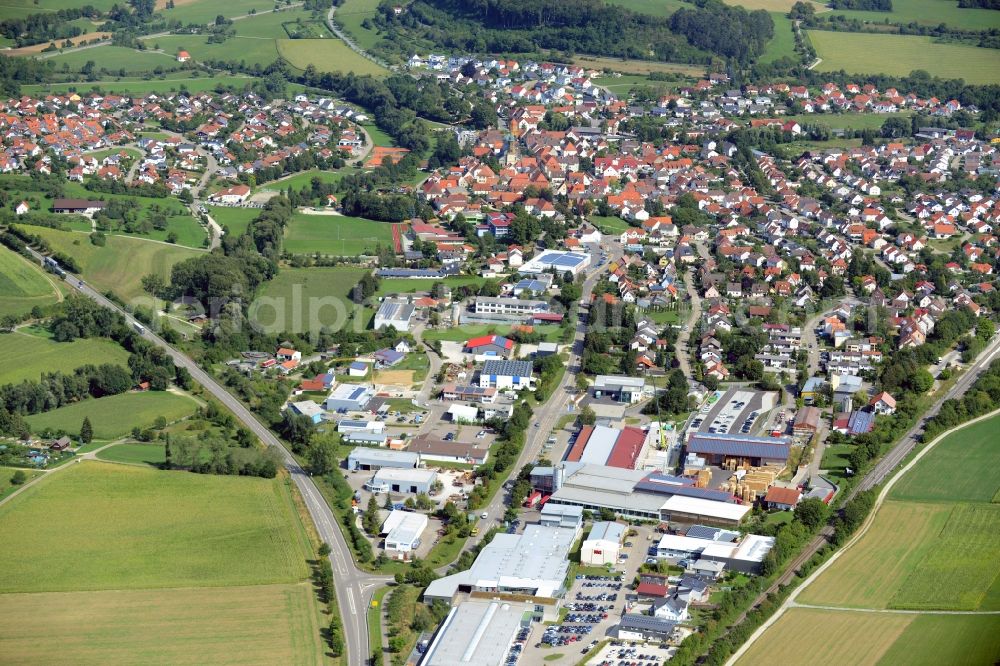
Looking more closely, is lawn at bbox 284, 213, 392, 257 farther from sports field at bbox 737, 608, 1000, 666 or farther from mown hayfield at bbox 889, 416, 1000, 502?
sports field at bbox 737, 608, 1000, 666

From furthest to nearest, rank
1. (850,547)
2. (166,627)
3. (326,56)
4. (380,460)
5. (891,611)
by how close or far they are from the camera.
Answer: (326,56)
(380,460)
(850,547)
(891,611)
(166,627)

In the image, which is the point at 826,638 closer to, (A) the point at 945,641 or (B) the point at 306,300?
(A) the point at 945,641

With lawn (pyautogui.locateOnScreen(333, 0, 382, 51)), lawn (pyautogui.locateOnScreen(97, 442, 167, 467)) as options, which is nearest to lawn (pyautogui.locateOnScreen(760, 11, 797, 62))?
lawn (pyautogui.locateOnScreen(333, 0, 382, 51))

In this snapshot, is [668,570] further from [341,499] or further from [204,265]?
[204,265]

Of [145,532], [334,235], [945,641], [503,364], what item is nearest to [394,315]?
[503,364]

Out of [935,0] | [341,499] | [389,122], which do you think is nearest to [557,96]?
[389,122]

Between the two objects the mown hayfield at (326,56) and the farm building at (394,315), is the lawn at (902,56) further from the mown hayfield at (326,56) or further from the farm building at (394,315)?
the farm building at (394,315)
